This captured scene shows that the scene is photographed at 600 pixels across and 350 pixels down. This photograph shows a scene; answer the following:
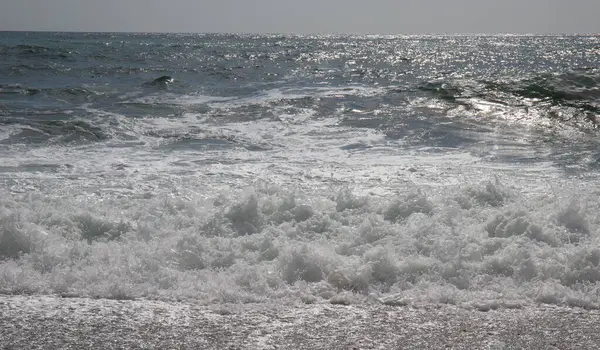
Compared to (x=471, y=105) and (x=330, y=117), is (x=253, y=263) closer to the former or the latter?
(x=330, y=117)

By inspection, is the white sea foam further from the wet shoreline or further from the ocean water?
the wet shoreline

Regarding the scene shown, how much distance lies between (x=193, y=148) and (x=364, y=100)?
729 cm

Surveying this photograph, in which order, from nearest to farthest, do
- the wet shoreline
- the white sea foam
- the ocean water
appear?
the wet shoreline < the white sea foam < the ocean water

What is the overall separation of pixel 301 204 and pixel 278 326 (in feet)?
6.73

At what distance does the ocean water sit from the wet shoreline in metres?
0.17

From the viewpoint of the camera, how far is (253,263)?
14.9ft

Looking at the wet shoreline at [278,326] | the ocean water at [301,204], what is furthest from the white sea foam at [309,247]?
the wet shoreline at [278,326]

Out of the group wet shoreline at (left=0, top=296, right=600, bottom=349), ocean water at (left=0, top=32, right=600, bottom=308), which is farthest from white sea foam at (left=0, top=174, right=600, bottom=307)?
wet shoreline at (left=0, top=296, right=600, bottom=349)

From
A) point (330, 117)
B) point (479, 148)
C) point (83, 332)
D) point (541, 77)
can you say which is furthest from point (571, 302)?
point (541, 77)

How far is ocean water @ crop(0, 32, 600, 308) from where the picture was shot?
4203 mm

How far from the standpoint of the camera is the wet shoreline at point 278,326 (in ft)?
11.0

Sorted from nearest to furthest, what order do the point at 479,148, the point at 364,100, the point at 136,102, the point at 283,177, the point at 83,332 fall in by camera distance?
the point at 83,332
the point at 283,177
the point at 479,148
the point at 136,102
the point at 364,100

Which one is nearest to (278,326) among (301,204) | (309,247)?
(309,247)

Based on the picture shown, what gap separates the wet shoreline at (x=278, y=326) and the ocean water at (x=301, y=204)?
0.54 ft
